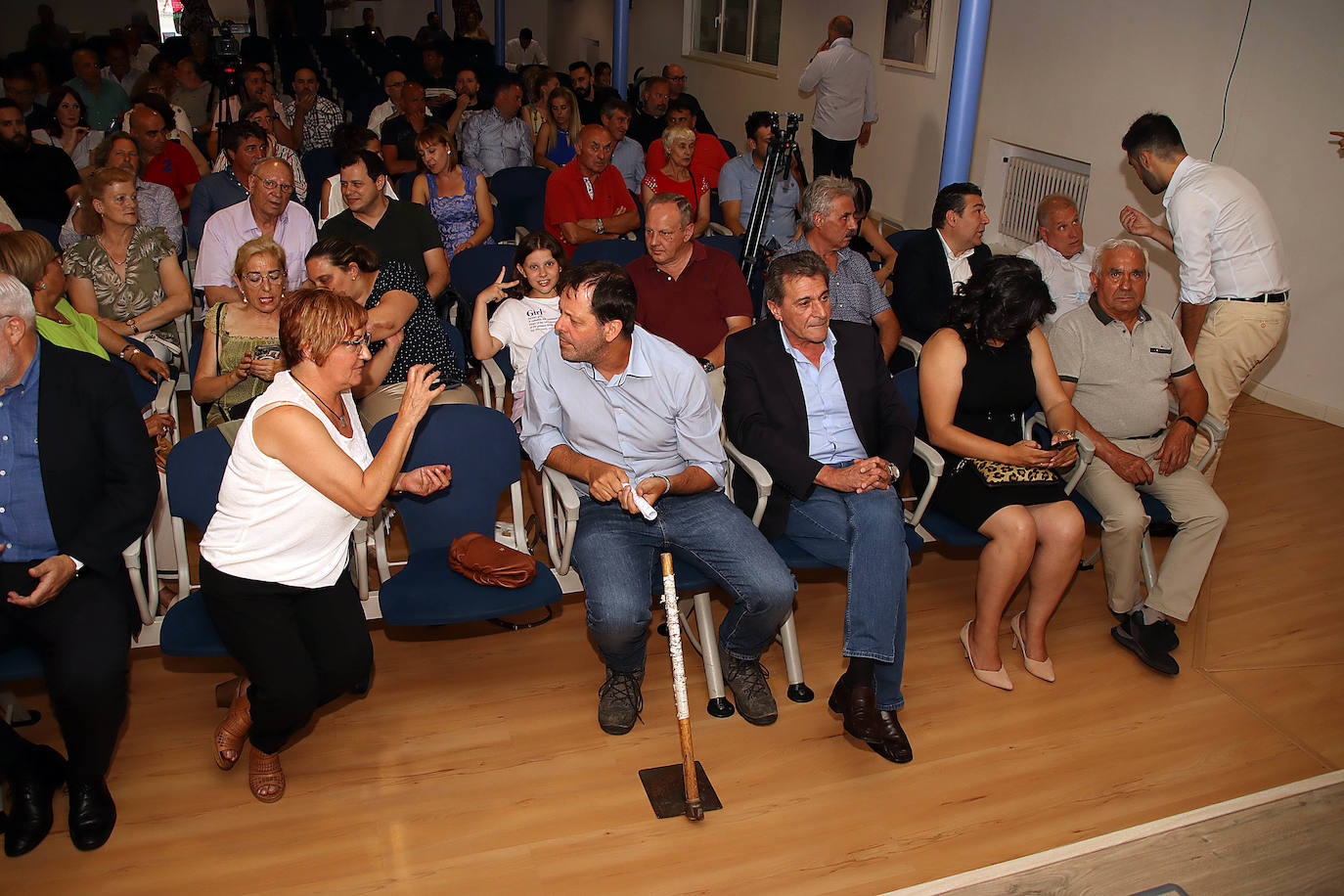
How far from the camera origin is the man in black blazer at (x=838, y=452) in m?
2.97

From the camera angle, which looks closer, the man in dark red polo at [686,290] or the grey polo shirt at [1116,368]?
the grey polo shirt at [1116,368]

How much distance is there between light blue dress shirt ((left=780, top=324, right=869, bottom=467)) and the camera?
10.9 ft

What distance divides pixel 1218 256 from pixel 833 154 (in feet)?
14.5

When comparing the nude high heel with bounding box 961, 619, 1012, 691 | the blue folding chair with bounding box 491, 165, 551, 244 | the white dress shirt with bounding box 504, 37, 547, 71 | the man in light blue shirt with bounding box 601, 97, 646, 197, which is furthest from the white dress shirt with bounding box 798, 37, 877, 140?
the white dress shirt with bounding box 504, 37, 547, 71

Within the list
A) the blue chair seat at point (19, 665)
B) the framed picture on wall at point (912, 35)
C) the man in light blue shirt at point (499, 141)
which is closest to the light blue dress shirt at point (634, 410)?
the blue chair seat at point (19, 665)

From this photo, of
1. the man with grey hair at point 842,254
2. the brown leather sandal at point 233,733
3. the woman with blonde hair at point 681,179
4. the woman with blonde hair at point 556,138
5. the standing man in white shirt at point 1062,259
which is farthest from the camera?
the woman with blonde hair at point 556,138

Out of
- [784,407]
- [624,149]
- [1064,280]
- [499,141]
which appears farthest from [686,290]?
[499,141]

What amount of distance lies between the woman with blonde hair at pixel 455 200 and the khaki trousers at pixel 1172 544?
3.38 meters

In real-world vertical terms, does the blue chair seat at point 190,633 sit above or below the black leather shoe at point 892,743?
above

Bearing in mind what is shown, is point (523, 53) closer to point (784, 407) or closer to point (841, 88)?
point (841, 88)

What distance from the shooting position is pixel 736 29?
1228cm

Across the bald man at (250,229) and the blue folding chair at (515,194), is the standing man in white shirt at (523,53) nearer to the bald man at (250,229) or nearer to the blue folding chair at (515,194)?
the blue folding chair at (515,194)

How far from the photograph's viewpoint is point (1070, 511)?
3.27 meters

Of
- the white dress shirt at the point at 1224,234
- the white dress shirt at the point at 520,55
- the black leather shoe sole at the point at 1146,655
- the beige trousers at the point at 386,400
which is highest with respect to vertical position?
the white dress shirt at the point at 520,55
